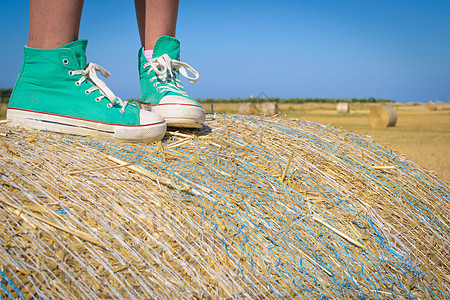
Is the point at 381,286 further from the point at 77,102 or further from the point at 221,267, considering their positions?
the point at 77,102

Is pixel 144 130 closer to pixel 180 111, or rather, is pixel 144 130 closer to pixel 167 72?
pixel 180 111

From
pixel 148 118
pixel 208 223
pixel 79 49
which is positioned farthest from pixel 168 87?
pixel 208 223

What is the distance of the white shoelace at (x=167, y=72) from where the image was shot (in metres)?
2.25

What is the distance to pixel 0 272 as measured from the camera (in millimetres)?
1158

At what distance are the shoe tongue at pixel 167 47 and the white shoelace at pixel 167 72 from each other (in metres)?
0.05

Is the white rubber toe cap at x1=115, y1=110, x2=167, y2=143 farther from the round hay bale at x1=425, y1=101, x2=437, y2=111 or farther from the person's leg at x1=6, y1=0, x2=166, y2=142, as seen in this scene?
the round hay bale at x1=425, y1=101, x2=437, y2=111

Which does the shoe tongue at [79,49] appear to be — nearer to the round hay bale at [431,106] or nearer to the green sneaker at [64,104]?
the green sneaker at [64,104]

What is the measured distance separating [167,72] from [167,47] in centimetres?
16

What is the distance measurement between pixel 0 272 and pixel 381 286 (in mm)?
1455

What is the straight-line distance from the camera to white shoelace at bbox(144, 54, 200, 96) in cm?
225

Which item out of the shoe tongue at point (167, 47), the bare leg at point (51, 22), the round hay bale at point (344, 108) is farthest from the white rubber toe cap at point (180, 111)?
the round hay bale at point (344, 108)

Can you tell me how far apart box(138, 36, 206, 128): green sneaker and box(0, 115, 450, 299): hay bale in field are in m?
0.13

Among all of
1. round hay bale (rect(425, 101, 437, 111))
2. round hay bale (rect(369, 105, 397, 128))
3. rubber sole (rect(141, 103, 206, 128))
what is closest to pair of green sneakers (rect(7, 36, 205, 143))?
rubber sole (rect(141, 103, 206, 128))

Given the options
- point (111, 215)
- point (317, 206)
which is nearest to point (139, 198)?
point (111, 215)
